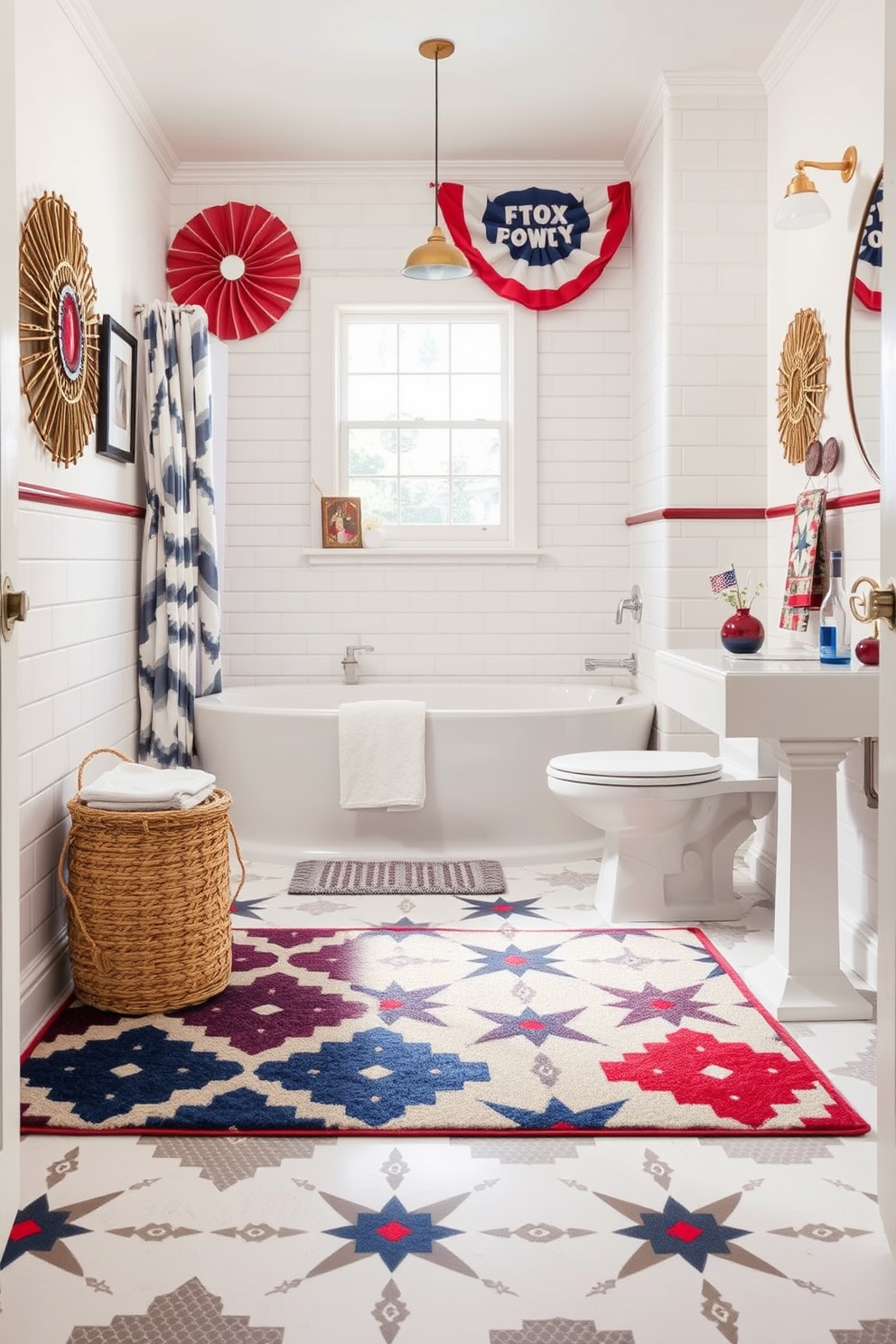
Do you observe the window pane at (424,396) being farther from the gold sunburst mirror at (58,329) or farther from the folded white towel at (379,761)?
the gold sunburst mirror at (58,329)

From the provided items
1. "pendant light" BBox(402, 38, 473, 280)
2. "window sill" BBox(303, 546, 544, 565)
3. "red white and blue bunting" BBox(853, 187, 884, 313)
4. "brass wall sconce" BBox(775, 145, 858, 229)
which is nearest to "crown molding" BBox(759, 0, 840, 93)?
"brass wall sconce" BBox(775, 145, 858, 229)

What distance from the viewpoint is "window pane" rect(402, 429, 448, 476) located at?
5445 millimetres

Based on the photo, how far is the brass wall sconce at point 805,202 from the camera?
11.1 feet

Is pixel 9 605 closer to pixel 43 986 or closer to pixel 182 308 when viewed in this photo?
pixel 43 986

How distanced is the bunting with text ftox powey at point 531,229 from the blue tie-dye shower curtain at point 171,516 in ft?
Answer: 4.44

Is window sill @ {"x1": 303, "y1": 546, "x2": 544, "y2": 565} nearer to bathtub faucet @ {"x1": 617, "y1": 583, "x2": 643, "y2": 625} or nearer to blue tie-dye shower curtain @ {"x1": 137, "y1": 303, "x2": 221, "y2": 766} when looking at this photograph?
bathtub faucet @ {"x1": 617, "y1": 583, "x2": 643, "y2": 625}

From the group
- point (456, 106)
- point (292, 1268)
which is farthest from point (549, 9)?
point (292, 1268)

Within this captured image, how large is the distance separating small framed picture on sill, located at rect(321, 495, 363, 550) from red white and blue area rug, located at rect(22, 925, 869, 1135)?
2333 millimetres

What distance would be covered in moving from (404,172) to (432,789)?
2821 mm

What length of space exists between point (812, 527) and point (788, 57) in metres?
1.75

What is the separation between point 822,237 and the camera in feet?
12.1

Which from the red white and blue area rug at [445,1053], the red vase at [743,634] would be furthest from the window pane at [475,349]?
the red white and blue area rug at [445,1053]

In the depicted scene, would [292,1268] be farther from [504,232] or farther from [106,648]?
[504,232]

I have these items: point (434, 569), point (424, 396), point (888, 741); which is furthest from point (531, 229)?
point (888, 741)
